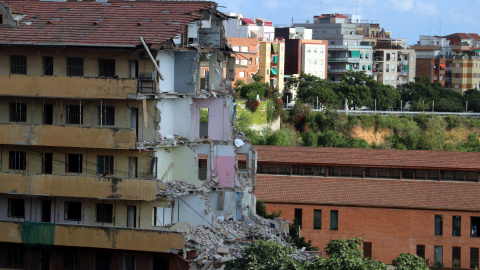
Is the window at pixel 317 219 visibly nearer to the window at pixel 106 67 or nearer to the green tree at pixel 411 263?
the window at pixel 106 67

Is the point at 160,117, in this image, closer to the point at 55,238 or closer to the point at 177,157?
the point at 177,157

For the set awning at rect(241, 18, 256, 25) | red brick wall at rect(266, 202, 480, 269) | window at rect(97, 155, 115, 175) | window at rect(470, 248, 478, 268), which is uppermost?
awning at rect(241, 18, 256, 25)

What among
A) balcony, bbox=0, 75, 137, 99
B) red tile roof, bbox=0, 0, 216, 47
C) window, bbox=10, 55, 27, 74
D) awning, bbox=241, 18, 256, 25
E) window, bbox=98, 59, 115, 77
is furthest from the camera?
awning, bbox=241, 18, 256, 25

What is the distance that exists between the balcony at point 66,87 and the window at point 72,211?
4.55m

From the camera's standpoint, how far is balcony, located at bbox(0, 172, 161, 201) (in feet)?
130

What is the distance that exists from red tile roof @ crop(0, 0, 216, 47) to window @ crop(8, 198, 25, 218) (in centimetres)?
657

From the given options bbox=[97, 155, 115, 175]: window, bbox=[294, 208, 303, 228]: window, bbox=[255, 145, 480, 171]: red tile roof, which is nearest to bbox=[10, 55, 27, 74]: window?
bbox=[97, 155, 115, 175]: window

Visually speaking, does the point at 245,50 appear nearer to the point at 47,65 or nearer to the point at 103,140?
the point at 47,65

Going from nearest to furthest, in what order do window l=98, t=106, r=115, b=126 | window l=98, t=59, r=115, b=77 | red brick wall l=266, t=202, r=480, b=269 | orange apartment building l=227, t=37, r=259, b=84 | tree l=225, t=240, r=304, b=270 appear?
tree l=225, t=240, r=304, b=270, window l=98, t=106, r=115, b=126, window l=98, t=59, r=115, b=77, red brick wall l=266, t=202, r=480, b=269, orange apartment building l=227, t=37, r=259, b=84

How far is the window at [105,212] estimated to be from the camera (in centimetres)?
4106

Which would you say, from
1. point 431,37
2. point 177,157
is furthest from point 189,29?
point 431,37

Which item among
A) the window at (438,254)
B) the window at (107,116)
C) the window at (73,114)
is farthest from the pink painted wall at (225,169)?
the window at (438,254)

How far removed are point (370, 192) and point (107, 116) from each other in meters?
21.8

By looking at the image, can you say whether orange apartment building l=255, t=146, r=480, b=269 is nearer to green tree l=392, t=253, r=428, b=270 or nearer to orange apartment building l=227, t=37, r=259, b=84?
green tree l=392, t=253, r=428, b=270
